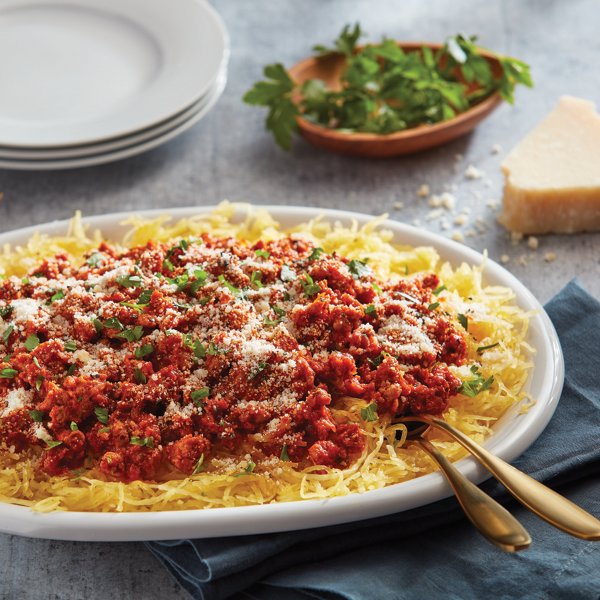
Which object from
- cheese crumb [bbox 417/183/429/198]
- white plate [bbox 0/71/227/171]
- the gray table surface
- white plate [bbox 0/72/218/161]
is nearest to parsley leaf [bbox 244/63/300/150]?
the gray table surface

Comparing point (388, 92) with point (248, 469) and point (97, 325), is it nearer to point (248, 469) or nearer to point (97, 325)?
point (97, 325)

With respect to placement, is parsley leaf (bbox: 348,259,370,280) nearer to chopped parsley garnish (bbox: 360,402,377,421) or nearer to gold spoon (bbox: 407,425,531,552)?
chopped parsley garnish (bbox: 360,402,377,421)

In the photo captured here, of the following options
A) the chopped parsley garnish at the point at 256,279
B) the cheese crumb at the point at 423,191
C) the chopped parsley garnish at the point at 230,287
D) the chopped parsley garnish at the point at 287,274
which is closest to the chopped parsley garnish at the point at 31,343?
the chopped parsley garnish at the point at 230,287

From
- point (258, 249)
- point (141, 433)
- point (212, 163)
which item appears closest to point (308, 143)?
point (212, 163)

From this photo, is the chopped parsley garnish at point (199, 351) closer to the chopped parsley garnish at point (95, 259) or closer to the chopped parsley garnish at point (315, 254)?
the chopped parsley garnish at point (315, 254)

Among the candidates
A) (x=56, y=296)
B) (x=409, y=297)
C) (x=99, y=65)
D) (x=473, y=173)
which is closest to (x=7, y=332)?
(x=56, y=296)
